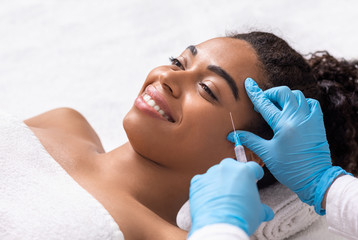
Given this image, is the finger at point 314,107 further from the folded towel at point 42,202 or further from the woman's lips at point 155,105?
the folded towel at point 42,202

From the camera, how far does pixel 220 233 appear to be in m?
1.15

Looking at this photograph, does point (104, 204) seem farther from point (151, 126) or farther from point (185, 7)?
point (185, 7)

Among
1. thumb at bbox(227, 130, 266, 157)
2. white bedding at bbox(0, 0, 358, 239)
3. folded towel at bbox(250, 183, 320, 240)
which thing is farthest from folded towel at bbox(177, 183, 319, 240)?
white bedding at bbox(0, 0, 358, 239)

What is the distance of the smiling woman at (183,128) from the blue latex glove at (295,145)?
3.9 inches

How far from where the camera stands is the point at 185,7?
2.92 meters

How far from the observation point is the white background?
250 centimetres

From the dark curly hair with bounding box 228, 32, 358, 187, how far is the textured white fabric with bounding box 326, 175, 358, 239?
334mm

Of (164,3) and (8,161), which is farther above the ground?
(164,3)

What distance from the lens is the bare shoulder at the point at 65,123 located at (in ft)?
6.55

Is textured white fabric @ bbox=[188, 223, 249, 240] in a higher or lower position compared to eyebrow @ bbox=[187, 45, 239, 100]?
lower

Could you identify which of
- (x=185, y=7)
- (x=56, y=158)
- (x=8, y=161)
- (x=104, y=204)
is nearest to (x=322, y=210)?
(x=104, y=204)

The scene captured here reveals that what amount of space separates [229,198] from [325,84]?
32.8 inches

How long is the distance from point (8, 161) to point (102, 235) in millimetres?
450

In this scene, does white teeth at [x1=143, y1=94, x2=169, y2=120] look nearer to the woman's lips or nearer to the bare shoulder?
the woman's lips
